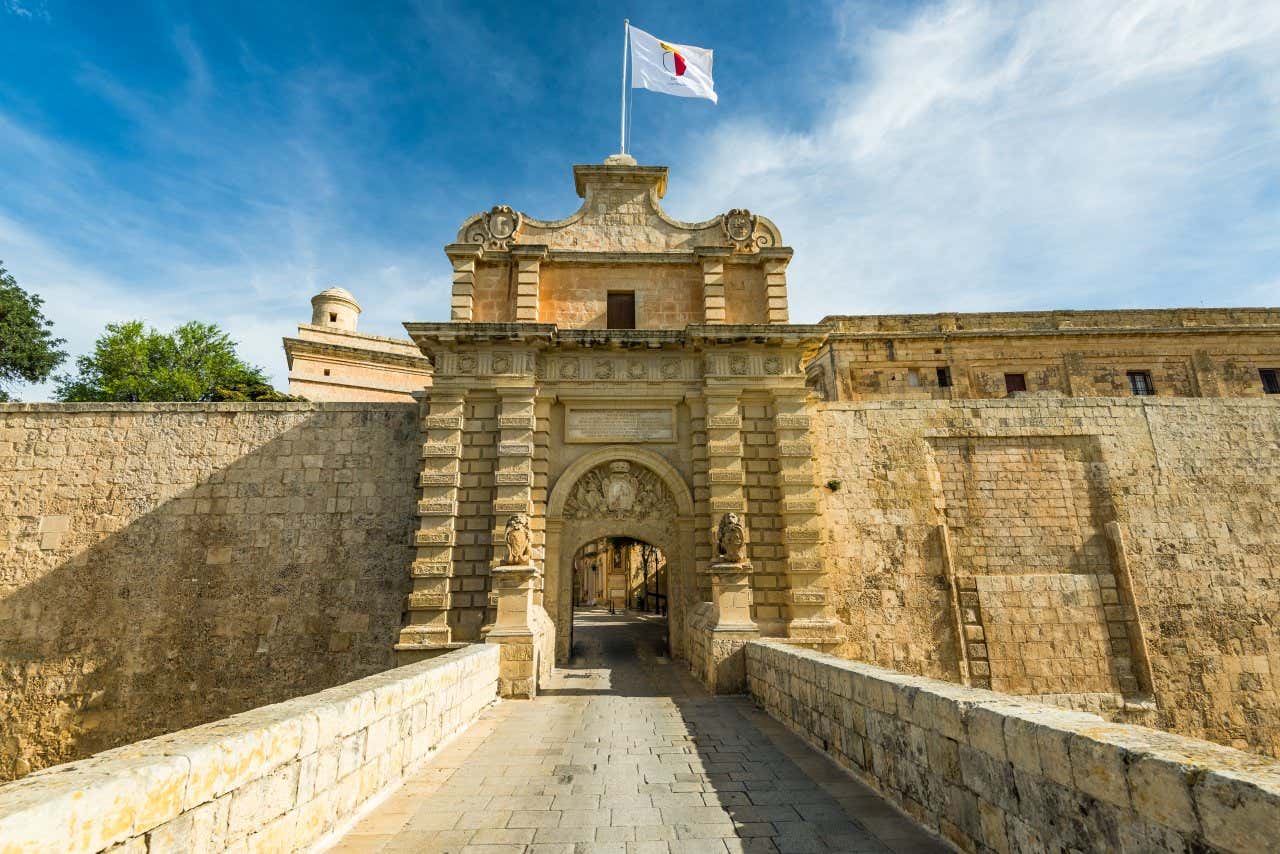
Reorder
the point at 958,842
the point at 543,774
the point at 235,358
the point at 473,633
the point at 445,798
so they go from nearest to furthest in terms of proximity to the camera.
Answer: the point at 958,842 < the point at 445,798 < the point at 543,774 < the point at 473,633 < the point at 235,358

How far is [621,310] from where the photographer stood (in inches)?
545

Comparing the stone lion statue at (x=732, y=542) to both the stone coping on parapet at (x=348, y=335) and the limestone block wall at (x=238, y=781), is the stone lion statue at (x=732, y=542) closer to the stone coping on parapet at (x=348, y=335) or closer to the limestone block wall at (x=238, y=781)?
the limestone block wall at (x=238, y=781)

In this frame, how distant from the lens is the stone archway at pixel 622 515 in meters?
12.4

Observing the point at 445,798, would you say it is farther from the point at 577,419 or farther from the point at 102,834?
the point at 577,419

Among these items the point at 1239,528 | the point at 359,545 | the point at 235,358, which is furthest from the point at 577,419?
the point at 235,358

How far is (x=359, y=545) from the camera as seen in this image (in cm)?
1270

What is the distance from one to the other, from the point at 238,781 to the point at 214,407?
1303 cm

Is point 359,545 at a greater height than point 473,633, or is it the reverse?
point 359,545

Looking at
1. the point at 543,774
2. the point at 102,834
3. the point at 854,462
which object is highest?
the point at 854,462

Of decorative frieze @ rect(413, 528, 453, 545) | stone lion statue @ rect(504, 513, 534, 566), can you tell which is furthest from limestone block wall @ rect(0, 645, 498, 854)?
decorative frieze @ rect(413, 528, 453, 545)

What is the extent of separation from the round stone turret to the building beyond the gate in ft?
42.1

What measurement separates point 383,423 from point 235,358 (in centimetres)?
1522

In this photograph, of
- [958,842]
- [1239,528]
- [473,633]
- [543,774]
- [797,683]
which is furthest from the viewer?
[1239,528]

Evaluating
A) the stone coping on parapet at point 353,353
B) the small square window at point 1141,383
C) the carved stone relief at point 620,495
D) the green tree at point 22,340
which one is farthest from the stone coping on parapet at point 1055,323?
the green tree at point 22,340
